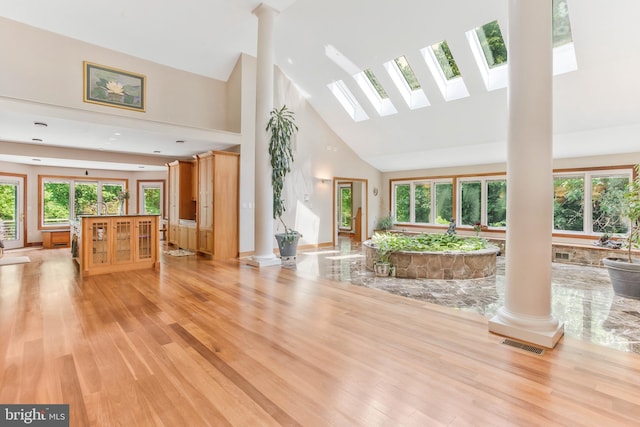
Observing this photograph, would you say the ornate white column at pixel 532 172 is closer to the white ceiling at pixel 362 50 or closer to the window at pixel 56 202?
the white ceiling at pixel 362 50

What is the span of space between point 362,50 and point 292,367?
20.5ft

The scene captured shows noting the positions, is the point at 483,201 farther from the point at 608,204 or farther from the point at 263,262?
the point at 263,262

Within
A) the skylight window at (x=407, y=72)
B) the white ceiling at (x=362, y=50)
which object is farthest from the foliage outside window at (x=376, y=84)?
the skylight window at (x=407, y=72)

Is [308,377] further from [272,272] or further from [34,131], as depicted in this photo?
[34,131]

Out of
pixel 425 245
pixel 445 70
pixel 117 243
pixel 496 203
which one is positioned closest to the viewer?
pixel 117 243

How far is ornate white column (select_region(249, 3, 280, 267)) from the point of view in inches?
238

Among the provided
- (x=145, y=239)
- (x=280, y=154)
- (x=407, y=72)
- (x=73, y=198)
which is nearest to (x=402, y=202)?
(x=407, y=72)

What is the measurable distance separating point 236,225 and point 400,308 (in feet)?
14.8

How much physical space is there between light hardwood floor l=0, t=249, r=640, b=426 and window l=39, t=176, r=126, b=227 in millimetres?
6592

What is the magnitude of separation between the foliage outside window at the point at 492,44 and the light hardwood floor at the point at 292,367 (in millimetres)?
4911

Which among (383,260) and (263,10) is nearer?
(383,260)

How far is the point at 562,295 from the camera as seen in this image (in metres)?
4.32

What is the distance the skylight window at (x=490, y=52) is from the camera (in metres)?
5.58

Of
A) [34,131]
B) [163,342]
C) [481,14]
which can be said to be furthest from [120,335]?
[481,14]
